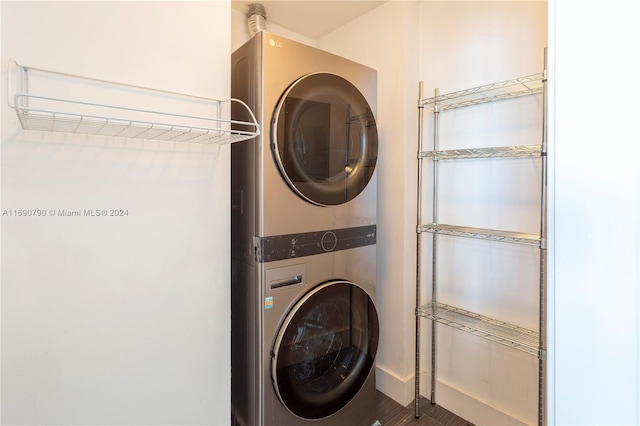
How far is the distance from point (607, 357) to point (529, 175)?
1.41 meters

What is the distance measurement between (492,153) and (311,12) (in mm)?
1480

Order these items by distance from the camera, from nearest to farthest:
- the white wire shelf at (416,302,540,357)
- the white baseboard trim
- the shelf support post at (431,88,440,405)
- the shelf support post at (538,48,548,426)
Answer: the shelf support post at (538,48,548,426)
the white wire shelf at (416,302,540,357)
the white baseboard trim
the shelf support post at (431,88,440,405)

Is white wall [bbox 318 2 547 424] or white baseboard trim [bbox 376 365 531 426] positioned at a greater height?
white wall [bbox 318 2 547 424]

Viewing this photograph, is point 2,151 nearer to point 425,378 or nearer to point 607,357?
point 607,357

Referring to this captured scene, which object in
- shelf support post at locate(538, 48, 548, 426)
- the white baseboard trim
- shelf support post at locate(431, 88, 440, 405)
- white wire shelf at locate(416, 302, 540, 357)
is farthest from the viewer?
shelf support post at locate(431, 88, 440, 405)

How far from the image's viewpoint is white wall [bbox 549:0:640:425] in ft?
1.32

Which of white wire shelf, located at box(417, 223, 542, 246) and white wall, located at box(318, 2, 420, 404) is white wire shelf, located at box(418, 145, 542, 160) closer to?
white wall, located at box(318, 2, 420, 404)

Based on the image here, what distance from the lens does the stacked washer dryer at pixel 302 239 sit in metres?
1.29

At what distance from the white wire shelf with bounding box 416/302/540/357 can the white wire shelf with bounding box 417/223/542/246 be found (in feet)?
1.49

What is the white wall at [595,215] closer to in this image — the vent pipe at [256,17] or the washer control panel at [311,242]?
the washer control panel at [311,242]

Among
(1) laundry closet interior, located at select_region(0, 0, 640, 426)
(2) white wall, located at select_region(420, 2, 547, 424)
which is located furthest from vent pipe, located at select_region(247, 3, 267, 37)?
(2) white wall, located at select_region(420, 2, 547, 424)

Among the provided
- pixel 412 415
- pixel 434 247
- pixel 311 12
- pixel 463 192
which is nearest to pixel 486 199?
pixel 463 192

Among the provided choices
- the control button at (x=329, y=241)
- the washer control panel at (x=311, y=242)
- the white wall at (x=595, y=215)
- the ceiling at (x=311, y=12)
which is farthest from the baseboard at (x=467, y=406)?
the ceiling at (x=311, y=12)

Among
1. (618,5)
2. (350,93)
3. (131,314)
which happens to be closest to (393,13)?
(350,93)
